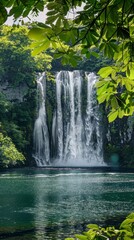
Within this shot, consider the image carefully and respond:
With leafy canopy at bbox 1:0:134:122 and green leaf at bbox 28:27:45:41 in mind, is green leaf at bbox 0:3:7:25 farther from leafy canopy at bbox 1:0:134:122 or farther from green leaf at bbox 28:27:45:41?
green leaf at bbox 28:27:45:41

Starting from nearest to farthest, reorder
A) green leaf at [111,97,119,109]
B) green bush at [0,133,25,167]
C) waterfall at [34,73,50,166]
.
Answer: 1. green leaf at [111,97,119,109]
2. green bush at [0,133,25,167]
3. waterfall at [34,73,50,166]

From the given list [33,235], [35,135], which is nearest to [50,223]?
[33,235]

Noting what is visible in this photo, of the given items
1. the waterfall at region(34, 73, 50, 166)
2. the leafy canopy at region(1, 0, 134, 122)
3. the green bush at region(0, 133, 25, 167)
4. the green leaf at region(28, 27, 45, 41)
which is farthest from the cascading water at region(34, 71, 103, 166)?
the green leaf at region(28, 27, 45, 41)

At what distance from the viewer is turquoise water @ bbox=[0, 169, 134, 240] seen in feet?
34.0

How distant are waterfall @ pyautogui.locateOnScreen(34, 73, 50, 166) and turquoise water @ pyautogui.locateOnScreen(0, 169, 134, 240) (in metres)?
15.7

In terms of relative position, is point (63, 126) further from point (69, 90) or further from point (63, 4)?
point (63, 4)

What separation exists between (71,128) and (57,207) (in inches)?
1023

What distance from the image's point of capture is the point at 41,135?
→ 37969 millimetres

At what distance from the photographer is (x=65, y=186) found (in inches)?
775

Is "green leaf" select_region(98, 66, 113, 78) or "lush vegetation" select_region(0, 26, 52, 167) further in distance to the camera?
"lush vegetation" select_region(0, 26, 52, 167)

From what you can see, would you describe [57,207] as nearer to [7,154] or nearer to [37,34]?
[37,34]

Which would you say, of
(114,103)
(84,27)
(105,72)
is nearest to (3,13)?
(84,27)

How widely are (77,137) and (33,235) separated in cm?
3030

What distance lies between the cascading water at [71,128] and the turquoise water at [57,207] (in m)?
16.7
